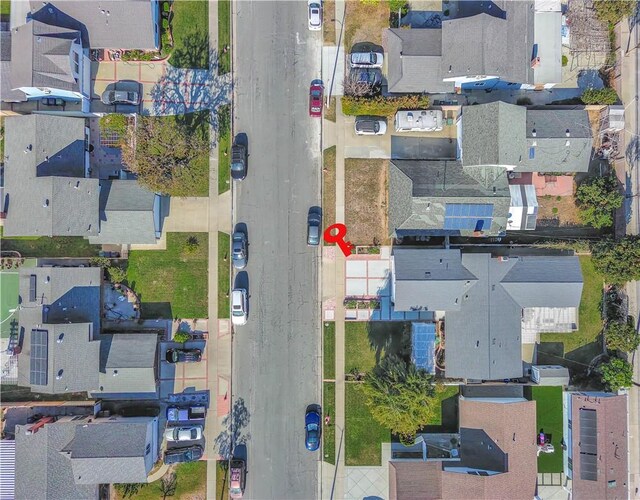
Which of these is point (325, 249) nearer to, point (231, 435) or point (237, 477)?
point (231, 435)

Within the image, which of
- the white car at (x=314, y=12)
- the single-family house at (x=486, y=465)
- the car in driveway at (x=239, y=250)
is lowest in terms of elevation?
the single-family house at (x=486, y=465)

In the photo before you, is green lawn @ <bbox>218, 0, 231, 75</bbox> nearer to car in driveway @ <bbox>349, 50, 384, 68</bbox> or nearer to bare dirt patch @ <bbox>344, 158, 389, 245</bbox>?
car in driveway @ <bbox>349, 50, 384, 68</bbox>

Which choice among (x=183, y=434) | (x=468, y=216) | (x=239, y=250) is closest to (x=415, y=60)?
(x=468, y=216)

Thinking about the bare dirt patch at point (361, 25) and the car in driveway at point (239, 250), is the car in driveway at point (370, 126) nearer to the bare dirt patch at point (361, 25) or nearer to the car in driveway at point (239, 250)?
the bare dirt patch at point (361, 25)

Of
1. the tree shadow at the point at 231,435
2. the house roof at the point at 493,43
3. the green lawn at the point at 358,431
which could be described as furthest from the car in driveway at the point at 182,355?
the house roof at the point at 493,43

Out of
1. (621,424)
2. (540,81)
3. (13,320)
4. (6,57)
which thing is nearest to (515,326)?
(621,424)

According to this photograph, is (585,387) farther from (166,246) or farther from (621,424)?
(166,246)

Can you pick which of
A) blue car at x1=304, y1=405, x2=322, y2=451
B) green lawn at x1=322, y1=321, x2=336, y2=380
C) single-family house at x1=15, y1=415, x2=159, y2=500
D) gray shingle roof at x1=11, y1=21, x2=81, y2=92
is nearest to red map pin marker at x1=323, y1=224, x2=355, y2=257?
green lawn at x1=322, y1=321, x2=336, y2=380
